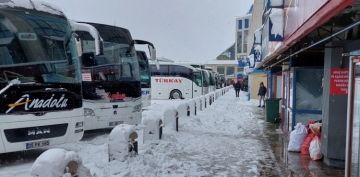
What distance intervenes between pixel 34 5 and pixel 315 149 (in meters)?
6.85

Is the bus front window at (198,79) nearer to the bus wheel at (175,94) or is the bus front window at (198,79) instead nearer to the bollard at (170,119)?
the bus wheel at (175,94)

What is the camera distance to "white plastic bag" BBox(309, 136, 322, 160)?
925cm

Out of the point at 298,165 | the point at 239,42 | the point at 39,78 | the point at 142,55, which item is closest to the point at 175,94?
the point at 142,55

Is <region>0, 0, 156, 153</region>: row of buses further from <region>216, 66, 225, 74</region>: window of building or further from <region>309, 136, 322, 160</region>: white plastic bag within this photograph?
<region>216, 66, 225, 74</region>: window of building

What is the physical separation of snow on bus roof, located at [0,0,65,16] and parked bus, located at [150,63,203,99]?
2518 cm

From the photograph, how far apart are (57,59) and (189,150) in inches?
148

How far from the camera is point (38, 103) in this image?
27.2 feet

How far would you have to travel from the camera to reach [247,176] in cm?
789

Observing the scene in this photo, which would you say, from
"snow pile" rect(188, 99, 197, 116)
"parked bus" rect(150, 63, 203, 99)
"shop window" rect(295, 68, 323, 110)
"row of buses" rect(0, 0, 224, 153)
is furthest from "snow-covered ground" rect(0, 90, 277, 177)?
"parked bus" rect(150, 63, 203, 99)

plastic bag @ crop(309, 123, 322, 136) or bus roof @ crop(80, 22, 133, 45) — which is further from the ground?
bus roof @ crop(80, 22, 133, 45)

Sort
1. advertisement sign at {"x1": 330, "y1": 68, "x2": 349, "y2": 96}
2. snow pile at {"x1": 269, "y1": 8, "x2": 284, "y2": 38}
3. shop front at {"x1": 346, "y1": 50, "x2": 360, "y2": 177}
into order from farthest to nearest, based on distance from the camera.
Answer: snow pile at {"x1": 269, "y1": 8, "x2": 284, "y2": 38}
advertisement sign at {"x1": 330, "y1": 68, "x2": 349, "y2": 96}
shop front at {"x1": 346, "y1": 50, "x2": 360, "y2": 177}

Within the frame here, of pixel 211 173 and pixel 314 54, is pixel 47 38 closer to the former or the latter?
pixel 211 173

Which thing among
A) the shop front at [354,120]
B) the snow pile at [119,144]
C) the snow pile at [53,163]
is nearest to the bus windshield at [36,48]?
the snow pile at [119,144]

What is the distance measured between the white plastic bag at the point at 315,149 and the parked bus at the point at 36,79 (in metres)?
5.13
